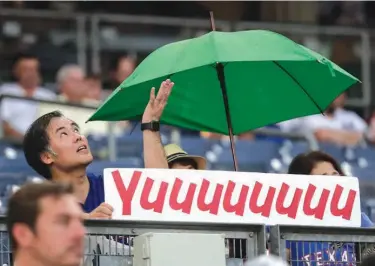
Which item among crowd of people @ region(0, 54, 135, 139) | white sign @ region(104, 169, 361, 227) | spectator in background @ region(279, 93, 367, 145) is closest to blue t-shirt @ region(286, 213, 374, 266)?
white sign @ region(104, 169, 361, 227)

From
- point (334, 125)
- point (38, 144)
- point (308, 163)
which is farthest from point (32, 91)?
point (38, 144)

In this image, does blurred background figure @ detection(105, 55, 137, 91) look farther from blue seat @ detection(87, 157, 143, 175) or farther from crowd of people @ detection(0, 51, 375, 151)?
blue seat @ detection(87, 157, 143, 175)

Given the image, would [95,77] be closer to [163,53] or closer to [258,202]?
[163,53]

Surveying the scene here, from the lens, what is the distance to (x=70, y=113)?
11.8 meters

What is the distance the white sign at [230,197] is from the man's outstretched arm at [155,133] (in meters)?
0.80

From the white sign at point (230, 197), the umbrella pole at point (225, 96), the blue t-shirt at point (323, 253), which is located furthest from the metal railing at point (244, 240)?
the umbrella pole at point (225, 96)

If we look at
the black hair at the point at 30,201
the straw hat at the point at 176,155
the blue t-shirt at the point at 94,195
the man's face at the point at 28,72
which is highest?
the man's face at the point at 28,72

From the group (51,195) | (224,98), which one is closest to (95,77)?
(224,98)

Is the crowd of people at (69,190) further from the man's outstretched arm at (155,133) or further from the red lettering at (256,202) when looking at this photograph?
the red lettering at (256,202)

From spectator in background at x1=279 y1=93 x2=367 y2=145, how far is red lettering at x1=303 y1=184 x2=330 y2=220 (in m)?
6.90

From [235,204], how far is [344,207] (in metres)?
0.55

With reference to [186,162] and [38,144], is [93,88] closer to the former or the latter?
[186,162]

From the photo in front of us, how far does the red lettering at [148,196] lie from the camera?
239 inches

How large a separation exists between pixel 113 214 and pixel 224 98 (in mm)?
1750
